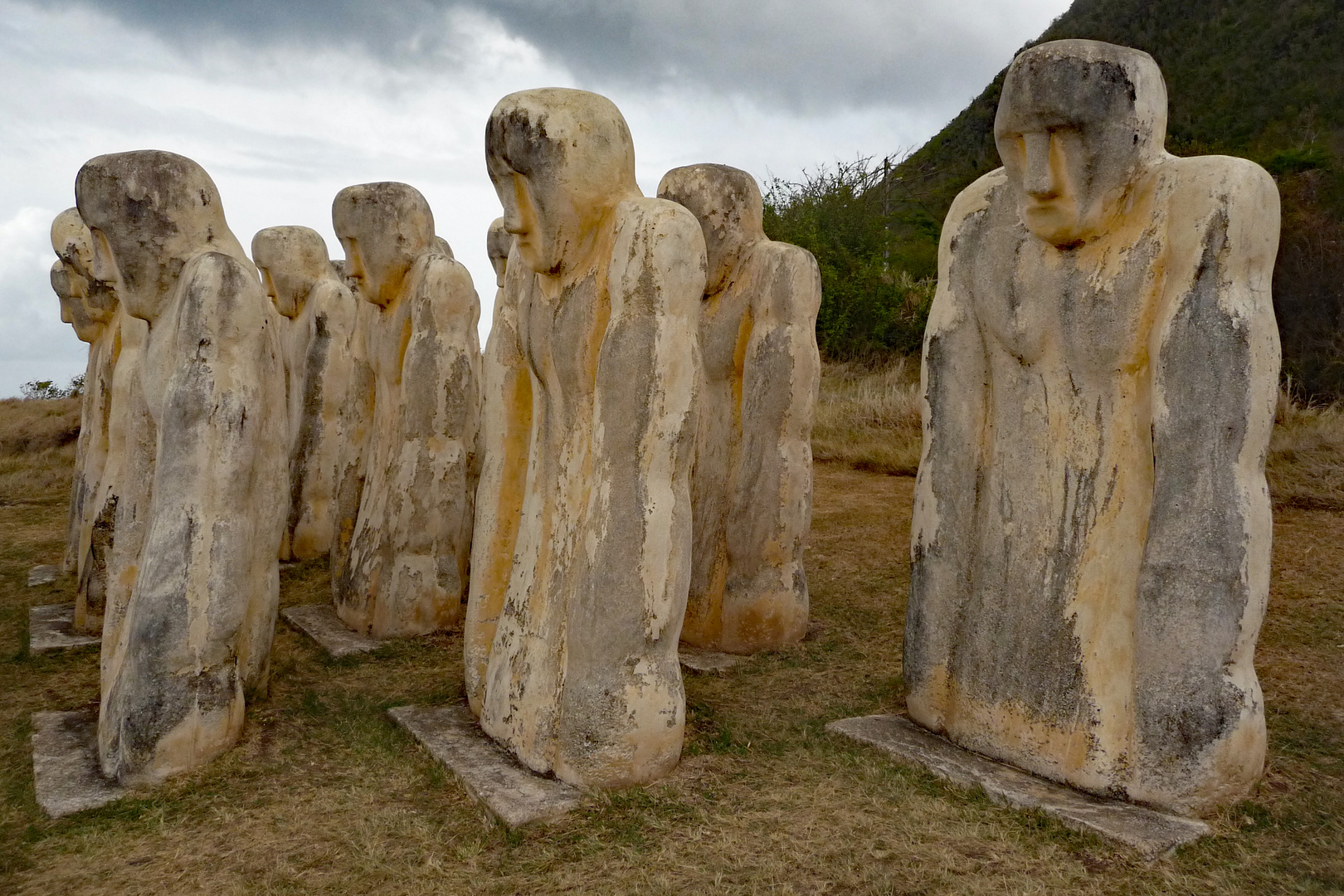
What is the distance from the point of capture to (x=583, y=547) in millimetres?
3650

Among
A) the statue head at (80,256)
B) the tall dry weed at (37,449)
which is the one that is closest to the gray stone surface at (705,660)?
the statue head at (80,256)

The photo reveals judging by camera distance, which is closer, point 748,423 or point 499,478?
point 499,478

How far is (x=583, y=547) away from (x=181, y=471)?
1459 mm

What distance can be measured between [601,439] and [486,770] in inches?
49.0

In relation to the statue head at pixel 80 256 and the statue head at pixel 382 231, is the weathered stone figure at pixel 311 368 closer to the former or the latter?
the statue head at pixel 80 256

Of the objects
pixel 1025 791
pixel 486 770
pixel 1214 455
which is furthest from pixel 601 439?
pixel 1214 455

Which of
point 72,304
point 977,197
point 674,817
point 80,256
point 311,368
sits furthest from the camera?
point 311,368

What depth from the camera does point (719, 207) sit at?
18.0 feet

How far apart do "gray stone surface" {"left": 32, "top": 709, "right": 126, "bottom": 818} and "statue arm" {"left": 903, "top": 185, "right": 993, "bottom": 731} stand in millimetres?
2952

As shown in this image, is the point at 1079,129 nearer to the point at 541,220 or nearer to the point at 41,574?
the point at 541,220

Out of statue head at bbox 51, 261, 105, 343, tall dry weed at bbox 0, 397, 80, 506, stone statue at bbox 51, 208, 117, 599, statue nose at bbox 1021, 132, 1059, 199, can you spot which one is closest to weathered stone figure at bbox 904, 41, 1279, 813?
statue nose at bbox 1021, 132, 1059, 199

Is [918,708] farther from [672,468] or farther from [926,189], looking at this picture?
[926,189]

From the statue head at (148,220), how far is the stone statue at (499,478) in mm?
1036

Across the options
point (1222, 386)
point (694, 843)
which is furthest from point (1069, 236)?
point (694, 843)
